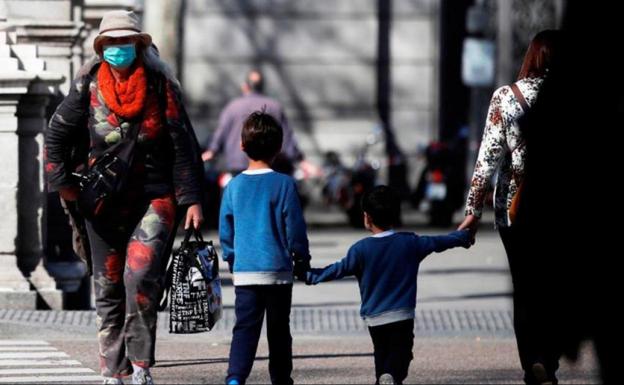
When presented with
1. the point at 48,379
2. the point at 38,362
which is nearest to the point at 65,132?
the point at 48,379

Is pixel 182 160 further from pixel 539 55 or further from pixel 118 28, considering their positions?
pixel 539 55

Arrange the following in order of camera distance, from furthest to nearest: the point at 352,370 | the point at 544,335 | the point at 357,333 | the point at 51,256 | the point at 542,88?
the point at 51,256 → the point at 357,333 → the point at 352,370 → the point at 544,335 → the point at 542,88

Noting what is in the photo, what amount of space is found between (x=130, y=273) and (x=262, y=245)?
2.24 ft

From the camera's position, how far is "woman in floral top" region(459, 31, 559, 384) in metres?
8.38

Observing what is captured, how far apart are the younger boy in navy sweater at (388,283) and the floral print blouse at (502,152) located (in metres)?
0.47

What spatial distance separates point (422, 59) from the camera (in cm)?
2773

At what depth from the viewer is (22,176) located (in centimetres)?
1186

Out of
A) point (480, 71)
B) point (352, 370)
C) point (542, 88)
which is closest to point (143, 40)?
point (352, 370)

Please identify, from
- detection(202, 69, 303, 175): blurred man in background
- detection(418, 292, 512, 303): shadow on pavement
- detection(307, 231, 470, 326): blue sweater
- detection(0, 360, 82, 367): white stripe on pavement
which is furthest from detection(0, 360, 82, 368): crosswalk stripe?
detection(202, 69, 303, 175): blurred man in background

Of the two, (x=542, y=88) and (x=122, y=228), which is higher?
(x=542, y=88)

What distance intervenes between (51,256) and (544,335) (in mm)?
6443

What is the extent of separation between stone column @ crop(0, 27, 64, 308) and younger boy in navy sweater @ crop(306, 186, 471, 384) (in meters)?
4.04

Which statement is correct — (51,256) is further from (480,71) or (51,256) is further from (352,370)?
(480,71)

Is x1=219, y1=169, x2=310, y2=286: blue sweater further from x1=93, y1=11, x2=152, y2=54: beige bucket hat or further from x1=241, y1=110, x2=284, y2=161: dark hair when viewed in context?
x1=93, y1=11, x2=152, y2=54: beige bucket hat
